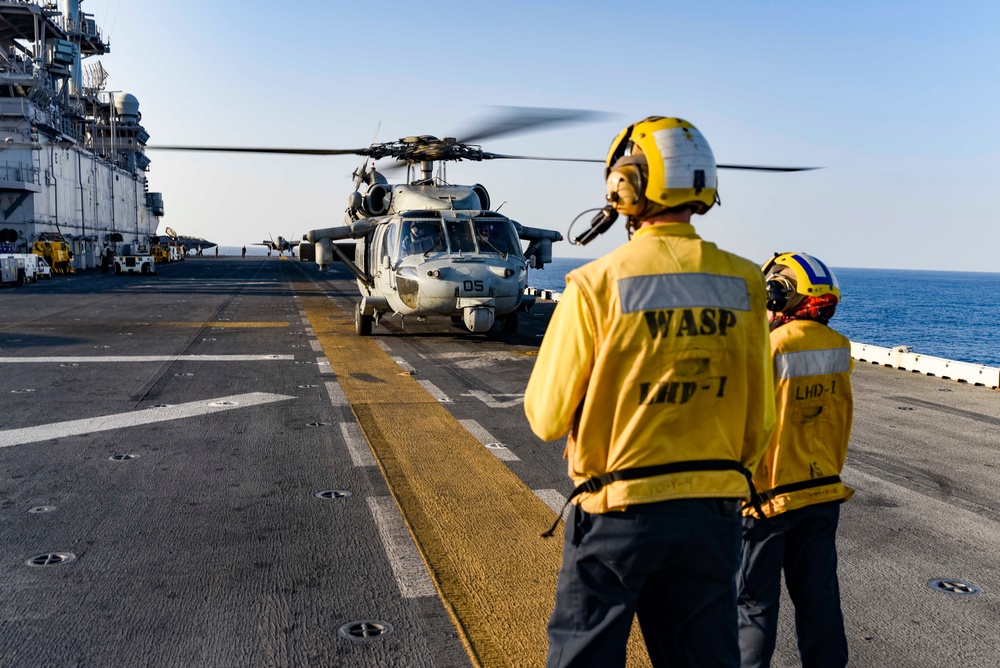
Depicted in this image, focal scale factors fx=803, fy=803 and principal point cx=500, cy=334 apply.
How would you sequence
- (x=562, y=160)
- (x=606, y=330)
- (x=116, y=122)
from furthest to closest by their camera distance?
(x=116, y=122), (x=562, y=160), (x=606, y=330)

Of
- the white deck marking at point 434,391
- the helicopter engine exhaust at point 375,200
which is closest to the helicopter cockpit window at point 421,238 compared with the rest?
the helicopter engine exhaust at point 375,200

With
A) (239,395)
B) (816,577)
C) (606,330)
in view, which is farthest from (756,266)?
(239,395)

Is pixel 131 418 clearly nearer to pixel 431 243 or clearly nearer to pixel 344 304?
pixel 431 243

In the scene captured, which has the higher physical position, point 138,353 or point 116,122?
point 116,122

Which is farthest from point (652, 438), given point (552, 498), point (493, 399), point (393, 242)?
point (393, 242)

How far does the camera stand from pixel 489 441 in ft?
25.9

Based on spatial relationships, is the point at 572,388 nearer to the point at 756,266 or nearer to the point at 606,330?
the point at 606,330

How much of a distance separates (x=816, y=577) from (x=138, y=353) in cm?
1281

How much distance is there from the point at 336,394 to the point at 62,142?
5430 centimetres

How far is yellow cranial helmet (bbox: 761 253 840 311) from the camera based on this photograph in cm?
353

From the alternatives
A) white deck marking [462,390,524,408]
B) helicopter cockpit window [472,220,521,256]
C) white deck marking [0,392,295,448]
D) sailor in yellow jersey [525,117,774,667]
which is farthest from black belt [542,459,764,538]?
helicopter cockpit window [472,220,521,256]

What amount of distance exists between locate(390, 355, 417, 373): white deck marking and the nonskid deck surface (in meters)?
0.49

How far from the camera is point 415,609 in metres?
4.10

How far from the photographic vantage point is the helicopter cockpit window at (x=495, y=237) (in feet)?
50.9
